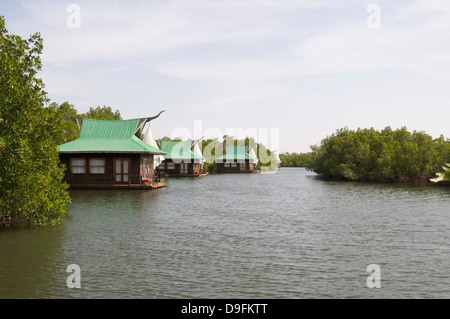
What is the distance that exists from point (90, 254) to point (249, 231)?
796 centimetres

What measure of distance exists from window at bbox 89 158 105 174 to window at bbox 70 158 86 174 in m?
0.77

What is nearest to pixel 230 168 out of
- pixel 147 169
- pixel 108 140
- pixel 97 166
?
pixel 147 169

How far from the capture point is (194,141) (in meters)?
89.3

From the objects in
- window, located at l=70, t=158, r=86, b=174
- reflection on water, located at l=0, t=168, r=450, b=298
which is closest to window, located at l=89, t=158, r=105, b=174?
window, located at l=70, t=158, r=86, b=174

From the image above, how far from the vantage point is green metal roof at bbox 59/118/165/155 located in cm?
4247

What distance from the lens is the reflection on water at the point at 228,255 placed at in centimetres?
1130

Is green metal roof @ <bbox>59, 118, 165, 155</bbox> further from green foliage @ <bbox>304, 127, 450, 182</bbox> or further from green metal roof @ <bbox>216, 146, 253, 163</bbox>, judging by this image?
green metal roof @ <bbox>216, 146, 253, 163</bbox>

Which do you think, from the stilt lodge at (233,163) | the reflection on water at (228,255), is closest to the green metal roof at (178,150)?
the stilt lodge at (233,163)

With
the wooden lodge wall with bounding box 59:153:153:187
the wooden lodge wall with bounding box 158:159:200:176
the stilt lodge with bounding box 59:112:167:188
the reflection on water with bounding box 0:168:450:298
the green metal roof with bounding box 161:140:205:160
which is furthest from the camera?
the wooden lodge wall with bounding box 158:159:200:176

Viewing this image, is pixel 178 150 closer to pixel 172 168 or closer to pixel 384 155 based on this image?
pixel 172 168

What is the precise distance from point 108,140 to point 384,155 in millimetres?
48698

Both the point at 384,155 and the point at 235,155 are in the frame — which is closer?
the point at 384,155

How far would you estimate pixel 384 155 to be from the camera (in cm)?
7294
